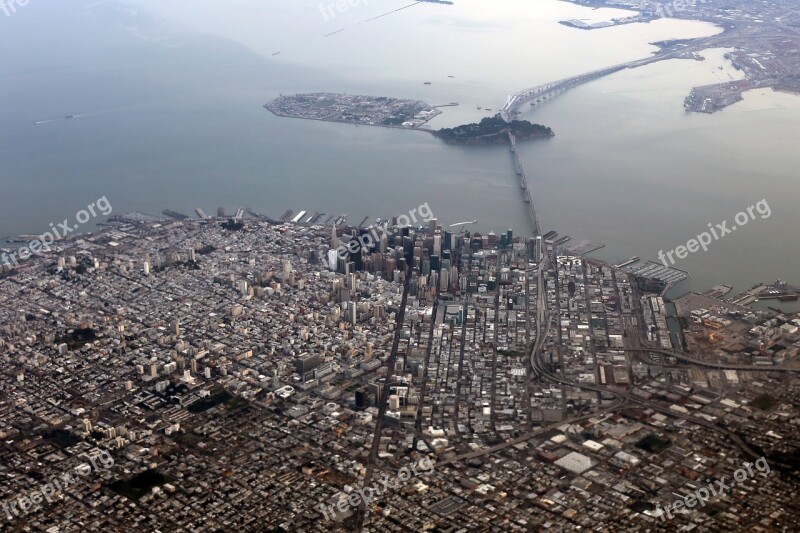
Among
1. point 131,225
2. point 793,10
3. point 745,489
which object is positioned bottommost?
point 745,489

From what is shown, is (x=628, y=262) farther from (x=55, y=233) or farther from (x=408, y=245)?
(x=55, y=233)

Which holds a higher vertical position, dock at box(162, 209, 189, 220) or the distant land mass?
the distant land mass

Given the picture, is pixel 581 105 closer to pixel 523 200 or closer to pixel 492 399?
pixel 523 200

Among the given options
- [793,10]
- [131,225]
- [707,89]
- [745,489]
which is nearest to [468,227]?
[131,225]

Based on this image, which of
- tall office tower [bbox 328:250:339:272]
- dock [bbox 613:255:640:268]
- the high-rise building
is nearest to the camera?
tall office tower [bbox 328:250:339:272]

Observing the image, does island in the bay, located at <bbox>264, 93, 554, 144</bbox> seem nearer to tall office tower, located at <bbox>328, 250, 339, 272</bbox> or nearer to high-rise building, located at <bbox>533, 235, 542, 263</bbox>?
high-rise building, located at <bbox>533, 235, 542, 263</bbox>

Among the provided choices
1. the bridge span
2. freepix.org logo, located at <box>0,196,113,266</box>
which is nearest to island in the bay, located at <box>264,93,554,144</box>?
the bridge span

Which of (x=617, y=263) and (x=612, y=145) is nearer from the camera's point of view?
(x=617, y=263)

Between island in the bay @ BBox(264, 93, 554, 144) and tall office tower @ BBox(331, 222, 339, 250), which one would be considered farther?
island in the bay @ BBox(264, 93, 554, 144)
